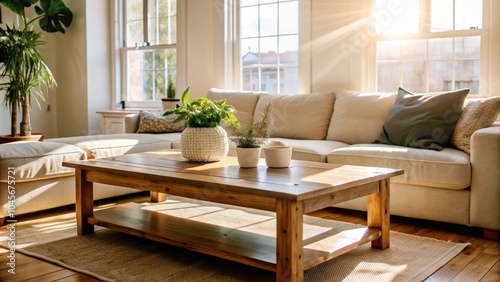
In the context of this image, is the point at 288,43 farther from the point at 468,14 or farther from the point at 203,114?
the point at 203,114

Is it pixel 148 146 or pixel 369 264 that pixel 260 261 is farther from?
pixel 148 146

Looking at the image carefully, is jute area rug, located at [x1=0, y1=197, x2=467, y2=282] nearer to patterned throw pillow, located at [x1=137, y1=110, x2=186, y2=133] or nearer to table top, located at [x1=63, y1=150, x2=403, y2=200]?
table top, located at [x1=63, y1=150, x2=403, y2=200]

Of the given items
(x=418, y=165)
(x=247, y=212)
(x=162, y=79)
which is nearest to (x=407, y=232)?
(x=418, y=165)

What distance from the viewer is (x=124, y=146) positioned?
426 centimetres

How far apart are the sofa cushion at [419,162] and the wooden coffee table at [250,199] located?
593 mm

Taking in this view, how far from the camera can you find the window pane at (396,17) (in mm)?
4453

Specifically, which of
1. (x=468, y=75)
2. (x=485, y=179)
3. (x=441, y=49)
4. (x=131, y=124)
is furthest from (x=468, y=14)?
(x=131, y=124)

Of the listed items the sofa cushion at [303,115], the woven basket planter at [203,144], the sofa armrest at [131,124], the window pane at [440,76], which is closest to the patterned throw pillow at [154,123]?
the sofa armrest at [131,124]

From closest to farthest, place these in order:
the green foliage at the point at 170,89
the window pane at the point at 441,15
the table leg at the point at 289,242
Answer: the table leg at the point at 289,242, the window pane at the point at 441,15, the green foliage at the point at 170,89

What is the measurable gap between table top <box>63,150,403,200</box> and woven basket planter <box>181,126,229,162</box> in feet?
0.14

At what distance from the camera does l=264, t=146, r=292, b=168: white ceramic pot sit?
2803 mm

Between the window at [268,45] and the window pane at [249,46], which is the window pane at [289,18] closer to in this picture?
the window at [268,45]

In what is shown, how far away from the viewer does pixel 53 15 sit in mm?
6305

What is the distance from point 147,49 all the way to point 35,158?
10.0ft
